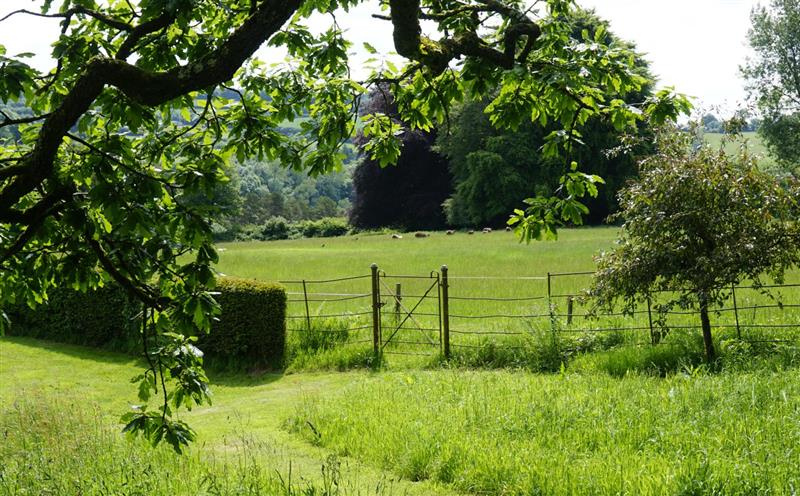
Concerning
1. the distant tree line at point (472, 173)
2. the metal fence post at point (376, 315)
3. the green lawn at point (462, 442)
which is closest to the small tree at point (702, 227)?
the green lawn at point (462, 442)

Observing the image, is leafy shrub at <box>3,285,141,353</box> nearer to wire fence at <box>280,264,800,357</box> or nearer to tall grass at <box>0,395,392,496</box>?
wire fence at <box>280,264,800,357</box>

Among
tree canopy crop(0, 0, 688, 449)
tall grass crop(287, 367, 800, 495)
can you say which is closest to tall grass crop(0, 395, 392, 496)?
tall grass crop(287, 367, 800, 495)

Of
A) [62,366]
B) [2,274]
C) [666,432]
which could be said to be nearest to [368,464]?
[666,432]

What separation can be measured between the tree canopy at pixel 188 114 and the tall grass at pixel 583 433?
2.35 m

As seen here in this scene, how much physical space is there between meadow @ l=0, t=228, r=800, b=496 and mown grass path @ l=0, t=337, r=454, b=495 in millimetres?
48

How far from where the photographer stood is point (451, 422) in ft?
26.0

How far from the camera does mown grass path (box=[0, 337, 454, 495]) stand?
757 centimetres

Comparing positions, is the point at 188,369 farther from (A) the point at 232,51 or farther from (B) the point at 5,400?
(B) the point at 5,400

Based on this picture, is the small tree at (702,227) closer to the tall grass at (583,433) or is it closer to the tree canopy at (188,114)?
the tall grass at (583,433)

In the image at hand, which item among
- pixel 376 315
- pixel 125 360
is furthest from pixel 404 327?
pixel 125 360

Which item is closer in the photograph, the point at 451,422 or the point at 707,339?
the point at 451,422

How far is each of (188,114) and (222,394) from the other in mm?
8277

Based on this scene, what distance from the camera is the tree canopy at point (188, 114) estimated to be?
4027 mm

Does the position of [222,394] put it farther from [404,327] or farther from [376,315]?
[404,327]
